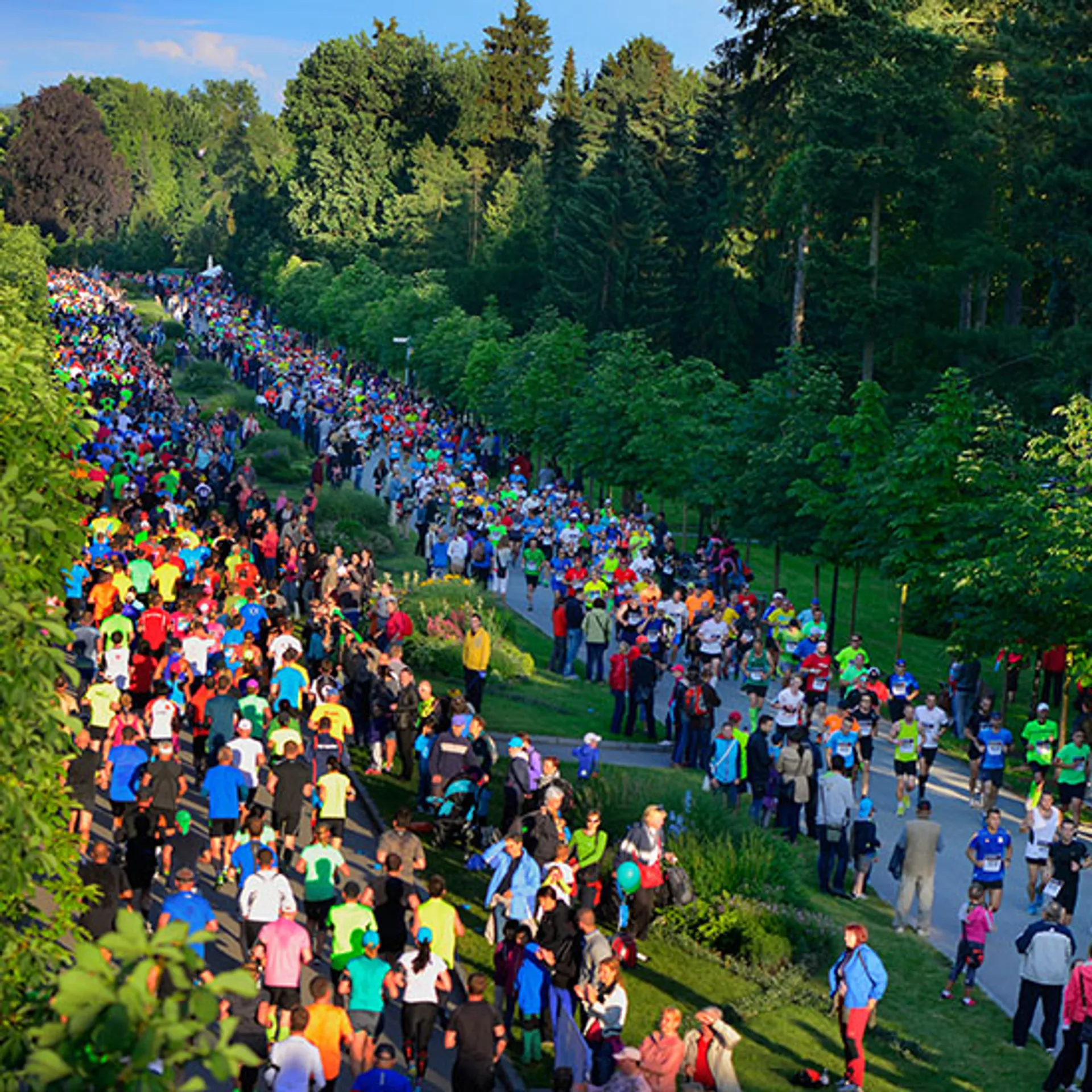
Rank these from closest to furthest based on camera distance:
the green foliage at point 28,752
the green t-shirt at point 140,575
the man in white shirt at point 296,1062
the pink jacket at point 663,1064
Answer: the green foliage at point 28,752, the man in white shirt at point 296,1062, the pink jacket at point 663,1064, the green t-shirt at point 140,575

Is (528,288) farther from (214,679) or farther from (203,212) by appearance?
(203,212)

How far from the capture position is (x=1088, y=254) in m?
36.6

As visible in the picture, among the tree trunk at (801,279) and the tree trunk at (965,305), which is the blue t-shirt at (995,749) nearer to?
the tree trunk at (801,279)

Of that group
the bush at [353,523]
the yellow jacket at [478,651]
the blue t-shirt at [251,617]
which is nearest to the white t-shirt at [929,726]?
the yellow jacket at [478,651]

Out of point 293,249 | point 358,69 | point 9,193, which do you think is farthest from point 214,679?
point 9,193

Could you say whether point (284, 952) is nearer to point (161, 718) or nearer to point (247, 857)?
point (247, 857)

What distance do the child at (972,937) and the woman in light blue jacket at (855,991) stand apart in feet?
6.80

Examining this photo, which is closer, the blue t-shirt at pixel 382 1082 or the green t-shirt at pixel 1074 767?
the blue t-shirt at pixel 382 1082

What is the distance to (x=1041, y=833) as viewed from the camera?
16.4 meters

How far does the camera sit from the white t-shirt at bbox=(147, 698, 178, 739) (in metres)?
15.8

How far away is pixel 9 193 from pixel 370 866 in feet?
452

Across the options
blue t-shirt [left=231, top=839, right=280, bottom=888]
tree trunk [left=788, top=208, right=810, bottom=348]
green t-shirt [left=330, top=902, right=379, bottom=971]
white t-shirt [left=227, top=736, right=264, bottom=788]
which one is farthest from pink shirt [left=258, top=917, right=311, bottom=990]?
tree trunk [left=788, top=208, right=810, bottom=348]

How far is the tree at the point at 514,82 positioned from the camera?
101438 mm

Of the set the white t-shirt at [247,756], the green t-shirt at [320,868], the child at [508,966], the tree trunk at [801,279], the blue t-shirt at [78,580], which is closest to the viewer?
the child at [508,966]
